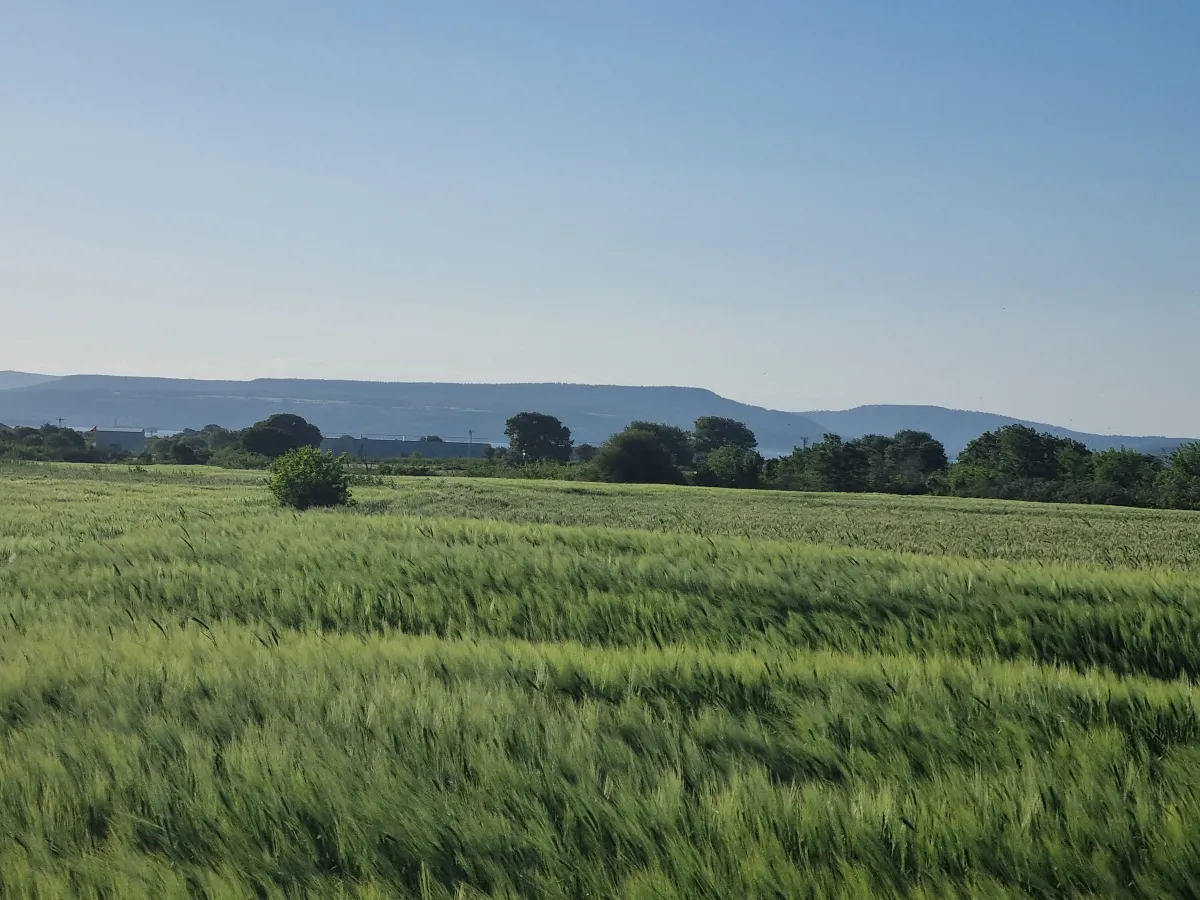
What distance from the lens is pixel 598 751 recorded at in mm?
3748

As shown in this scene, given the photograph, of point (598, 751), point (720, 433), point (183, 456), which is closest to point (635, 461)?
point (183, 456)

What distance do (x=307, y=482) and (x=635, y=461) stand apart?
44.2 metres

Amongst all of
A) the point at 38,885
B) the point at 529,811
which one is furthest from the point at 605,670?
the point at 38,885

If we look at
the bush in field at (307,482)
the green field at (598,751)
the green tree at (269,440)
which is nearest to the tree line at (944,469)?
Answer: the green tree at (269,440)

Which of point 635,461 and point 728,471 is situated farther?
point 728,471

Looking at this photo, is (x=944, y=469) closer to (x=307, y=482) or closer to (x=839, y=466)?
(x=839, y=466)

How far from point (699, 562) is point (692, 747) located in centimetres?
710

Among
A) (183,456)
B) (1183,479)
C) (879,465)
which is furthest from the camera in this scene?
(879,465)

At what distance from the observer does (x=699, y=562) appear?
35.6ft

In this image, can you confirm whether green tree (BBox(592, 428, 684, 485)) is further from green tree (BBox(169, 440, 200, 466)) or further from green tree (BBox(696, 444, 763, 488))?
green tree (BBox(169, 440, 200, 466))

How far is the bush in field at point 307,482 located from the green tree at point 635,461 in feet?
136

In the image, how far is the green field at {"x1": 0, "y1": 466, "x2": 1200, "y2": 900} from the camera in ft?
9.62

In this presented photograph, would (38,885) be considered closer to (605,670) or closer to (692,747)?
(692,747)

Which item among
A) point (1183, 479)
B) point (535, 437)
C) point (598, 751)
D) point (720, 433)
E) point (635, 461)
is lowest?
point (598, 751)
